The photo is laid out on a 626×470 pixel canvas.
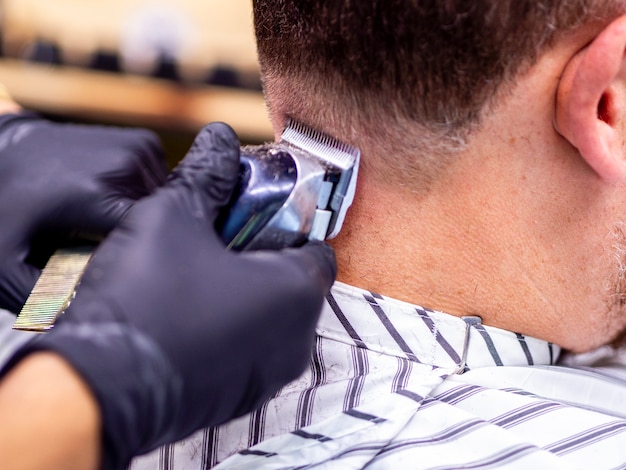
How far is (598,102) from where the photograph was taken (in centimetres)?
89

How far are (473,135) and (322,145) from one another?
0.21m

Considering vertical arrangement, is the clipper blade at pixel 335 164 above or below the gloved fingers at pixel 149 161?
above

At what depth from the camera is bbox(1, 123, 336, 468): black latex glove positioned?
0.68 metres

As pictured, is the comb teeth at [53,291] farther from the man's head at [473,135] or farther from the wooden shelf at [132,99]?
the wooden shelf at [132,99]

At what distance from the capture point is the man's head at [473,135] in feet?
2.79

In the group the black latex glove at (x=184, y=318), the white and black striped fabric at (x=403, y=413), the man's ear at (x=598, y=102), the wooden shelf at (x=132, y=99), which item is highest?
the man's ear at (x=598, y=102)

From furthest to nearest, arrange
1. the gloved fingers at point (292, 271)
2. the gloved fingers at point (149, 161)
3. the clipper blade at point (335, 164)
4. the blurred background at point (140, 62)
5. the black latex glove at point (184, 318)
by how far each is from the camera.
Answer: the blurred background at point (140, 62) → the gloved fingers at point (149, 161) → the clipper blade at point (335, 164) → the gloved fingers at point (292, 271) → the black latex glove at point (184, 318)

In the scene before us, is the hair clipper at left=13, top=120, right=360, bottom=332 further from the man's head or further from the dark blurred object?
the dark blurred object

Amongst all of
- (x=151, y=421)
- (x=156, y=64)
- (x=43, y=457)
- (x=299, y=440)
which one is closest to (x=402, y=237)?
(x=299, y=440)

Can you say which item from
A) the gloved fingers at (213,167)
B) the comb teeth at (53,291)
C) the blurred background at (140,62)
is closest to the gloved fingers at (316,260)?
the gloved fingers at (213,167)

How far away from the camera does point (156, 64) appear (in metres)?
2.95

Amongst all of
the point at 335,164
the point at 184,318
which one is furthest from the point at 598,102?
the point at 184,318

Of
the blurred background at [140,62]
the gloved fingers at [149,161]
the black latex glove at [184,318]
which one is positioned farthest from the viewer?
the blurred background at [140,62]

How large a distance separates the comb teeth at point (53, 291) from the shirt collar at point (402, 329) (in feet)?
1.22
